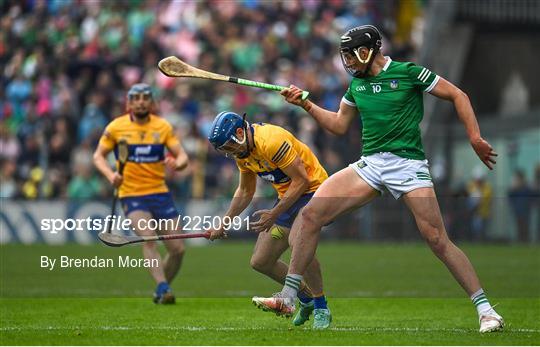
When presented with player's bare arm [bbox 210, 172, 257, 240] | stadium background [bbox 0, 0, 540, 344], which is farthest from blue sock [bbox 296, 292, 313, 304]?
stadium background [bbox 0, 0, 540, 344]

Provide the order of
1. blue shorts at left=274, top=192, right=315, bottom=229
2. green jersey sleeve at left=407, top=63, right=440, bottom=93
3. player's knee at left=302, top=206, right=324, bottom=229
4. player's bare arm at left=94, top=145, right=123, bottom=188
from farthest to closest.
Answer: player's bare arm at left=94, top=145, right=123, bottom=188, blue shorts at left=274, top=192, right=315, bottom=229, player's knee at left=302, top=206, right=324, bottom=229, green jersey sleeve at left=407, top=63, right=440, bottom=93

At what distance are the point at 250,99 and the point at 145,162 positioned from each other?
1239cm

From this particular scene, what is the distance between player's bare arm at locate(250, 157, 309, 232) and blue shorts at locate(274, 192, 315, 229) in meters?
0.55

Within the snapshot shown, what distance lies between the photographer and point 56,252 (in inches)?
958

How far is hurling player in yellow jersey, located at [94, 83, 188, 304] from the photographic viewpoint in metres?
16.5

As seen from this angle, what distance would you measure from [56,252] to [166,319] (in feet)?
36.5

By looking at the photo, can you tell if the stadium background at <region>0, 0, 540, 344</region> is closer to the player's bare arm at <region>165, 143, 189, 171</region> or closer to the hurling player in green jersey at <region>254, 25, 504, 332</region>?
the player's bare arm at <region>165, 143, 189, 171</region>

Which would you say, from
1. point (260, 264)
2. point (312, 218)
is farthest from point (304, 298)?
point (312, 218)

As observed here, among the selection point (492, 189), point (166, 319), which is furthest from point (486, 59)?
point (166, 319)

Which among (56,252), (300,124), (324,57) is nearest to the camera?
(56,252)

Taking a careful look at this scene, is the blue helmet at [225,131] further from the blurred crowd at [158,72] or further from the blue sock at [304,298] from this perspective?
the blurred crowd at [158,72]

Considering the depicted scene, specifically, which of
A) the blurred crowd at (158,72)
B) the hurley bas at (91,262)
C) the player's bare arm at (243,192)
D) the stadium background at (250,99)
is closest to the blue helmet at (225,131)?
the player's bare arm at (243,192)

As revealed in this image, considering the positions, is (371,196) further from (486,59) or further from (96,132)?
(486,59)

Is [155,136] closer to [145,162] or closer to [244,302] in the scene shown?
[145,162]
